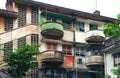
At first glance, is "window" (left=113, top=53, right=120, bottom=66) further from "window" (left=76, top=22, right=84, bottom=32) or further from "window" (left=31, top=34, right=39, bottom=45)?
"window" (left=31, top=34, right=39, bottom=45)

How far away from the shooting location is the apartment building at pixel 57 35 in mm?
36250

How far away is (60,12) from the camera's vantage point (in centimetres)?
3925

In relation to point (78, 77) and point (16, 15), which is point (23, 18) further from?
point (78, 77)

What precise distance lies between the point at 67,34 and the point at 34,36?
432 cm

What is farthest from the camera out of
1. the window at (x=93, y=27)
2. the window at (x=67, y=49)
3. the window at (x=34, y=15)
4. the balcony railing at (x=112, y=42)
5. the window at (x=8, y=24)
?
the window at (x=93, y=27)

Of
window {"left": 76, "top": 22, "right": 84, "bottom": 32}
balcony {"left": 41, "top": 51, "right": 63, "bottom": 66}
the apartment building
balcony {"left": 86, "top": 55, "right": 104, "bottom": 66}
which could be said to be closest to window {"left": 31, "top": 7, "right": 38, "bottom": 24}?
the apartment building

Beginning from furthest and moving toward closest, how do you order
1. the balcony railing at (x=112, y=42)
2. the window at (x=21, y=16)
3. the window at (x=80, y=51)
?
the window at (x=80, y=51), the window at (x=21, y=16), the balcony railing at (x=112, y=42)

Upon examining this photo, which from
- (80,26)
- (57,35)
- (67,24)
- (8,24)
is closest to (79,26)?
(80,26)

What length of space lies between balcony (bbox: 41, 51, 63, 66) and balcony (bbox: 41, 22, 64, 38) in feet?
7.13

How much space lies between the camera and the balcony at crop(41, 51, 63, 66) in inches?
1412

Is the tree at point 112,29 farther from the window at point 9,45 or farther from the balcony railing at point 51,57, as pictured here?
the window at point 9,45

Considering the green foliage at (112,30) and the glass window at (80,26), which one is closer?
the green foliage at (112,30)

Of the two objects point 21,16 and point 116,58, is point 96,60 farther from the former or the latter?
point 21,16

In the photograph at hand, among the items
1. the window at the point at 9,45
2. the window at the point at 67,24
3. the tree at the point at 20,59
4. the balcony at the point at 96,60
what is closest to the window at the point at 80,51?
the balcony at the point at 96,60
